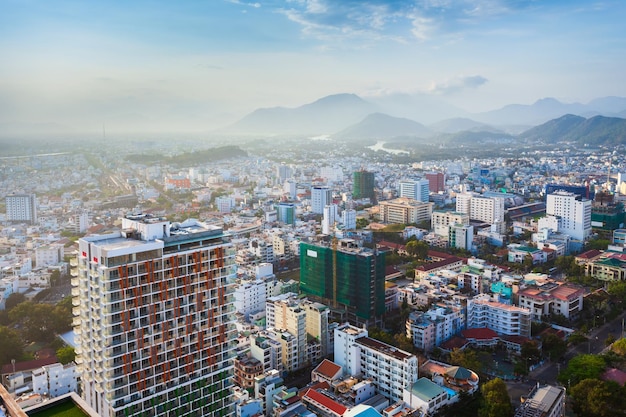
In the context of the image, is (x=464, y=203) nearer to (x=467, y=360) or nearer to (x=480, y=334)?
(x=480, y=334)

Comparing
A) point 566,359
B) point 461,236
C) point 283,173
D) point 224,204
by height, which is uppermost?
point 283,173

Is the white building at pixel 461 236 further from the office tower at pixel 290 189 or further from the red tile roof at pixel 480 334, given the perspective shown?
the office tower at pixel 290 189

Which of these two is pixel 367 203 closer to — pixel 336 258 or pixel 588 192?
pixel 588 192

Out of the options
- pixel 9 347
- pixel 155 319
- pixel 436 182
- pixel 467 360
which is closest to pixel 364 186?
pixel 436 182

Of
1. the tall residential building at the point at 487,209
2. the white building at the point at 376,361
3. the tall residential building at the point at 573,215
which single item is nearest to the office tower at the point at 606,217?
the tall residential building at the point at 573,215

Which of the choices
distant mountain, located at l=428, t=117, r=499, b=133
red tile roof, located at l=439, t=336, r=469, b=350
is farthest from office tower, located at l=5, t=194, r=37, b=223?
distant mountain, located at l=428, t=117, r=499, b=133

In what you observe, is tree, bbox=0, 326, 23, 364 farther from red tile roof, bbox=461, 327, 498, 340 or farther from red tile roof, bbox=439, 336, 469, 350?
red tile roof, bbox=461, 327, 498, 340
